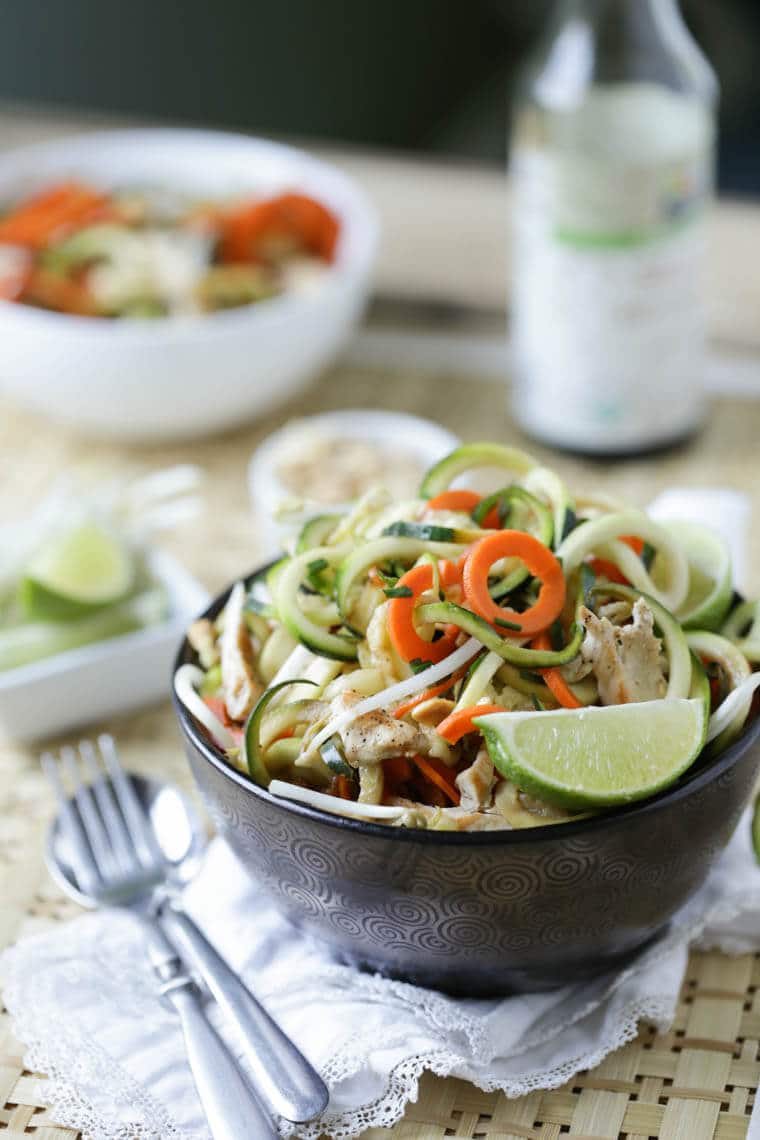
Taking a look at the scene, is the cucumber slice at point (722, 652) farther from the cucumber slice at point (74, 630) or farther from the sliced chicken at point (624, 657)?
the cucumber slice at point (74, 630)

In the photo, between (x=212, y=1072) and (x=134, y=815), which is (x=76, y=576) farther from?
(x=212, y=1072)

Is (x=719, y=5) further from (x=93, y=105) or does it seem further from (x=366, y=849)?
(x=366, y=849)

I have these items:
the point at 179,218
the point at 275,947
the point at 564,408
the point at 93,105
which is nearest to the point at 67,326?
the point at 179,218

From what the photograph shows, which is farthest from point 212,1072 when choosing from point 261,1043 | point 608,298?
point 608,298

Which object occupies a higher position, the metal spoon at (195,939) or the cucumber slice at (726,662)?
the cucumber slice at (726,662)

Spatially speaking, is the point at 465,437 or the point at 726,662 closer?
the point at 726,662

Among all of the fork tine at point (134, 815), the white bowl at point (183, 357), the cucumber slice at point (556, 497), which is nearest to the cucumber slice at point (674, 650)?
the cucumber slice at point (556, 497)

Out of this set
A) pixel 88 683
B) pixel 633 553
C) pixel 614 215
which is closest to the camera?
pixel 633 553
